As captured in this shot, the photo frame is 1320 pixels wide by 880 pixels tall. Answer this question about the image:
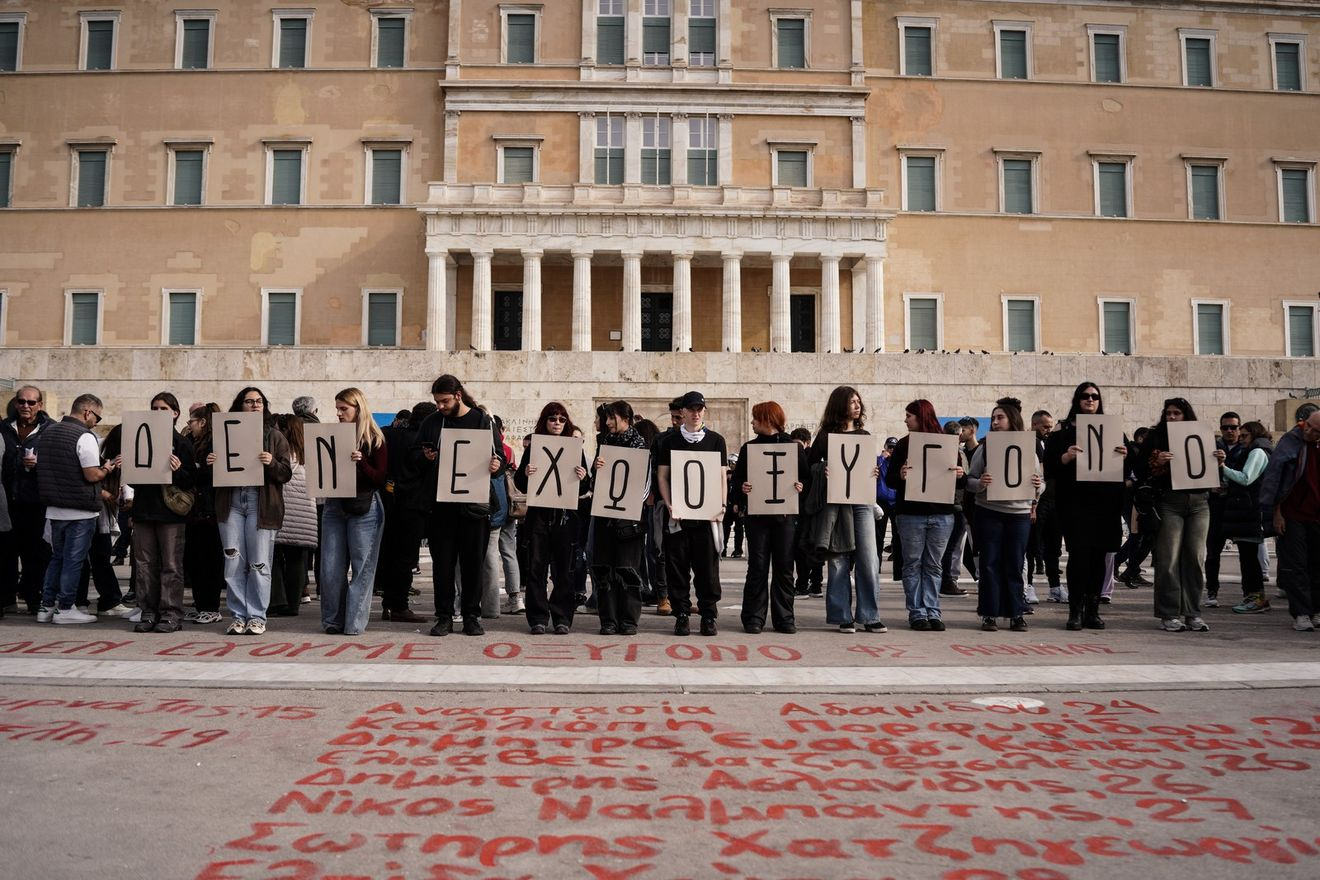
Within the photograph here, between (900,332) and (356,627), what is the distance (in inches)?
1267

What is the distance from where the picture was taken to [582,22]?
3806 cm

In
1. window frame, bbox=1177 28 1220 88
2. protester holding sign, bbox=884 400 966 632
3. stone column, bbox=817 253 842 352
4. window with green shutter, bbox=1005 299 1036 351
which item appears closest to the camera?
protester holding sign, bbox=884 400 966 632

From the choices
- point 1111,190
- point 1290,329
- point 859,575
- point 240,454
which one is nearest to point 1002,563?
point 859,575

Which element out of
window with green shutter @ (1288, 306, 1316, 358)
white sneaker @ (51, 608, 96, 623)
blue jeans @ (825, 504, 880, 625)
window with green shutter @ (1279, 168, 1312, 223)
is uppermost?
window with green shutter @ (1279, 168, 1312, 223)

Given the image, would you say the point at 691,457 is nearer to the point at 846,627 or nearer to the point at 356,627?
the point at 846,627

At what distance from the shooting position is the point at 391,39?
38.8 metres

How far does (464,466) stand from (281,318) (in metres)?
32.1

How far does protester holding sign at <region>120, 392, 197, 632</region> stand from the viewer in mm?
9070

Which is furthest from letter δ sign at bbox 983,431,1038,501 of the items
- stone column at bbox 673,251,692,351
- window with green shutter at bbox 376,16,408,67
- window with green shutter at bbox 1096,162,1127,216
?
window with green shutter at bbox 376,16,408,67

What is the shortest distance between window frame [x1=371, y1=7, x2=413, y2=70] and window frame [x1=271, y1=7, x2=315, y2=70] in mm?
2303

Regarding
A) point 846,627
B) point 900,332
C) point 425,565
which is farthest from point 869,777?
point 900,332

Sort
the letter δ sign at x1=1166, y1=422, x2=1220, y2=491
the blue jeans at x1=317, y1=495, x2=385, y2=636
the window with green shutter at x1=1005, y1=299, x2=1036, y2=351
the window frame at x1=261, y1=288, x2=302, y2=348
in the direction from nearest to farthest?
the blue jeans at x1=317, y1=495, x2=385, y2=636 → the letter δ sign at x1=1166, y1=422, x2=1220, y2=491 → the window frame at x1=261, y1=288, x2=302, y2=348 → the window with green shutter at x1=1005, y1=299, x2=1036, y2=351

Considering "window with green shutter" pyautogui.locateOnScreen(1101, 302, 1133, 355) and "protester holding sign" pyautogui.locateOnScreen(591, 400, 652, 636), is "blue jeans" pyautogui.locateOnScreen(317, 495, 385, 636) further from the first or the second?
"window with green shutter" pyautogui.locateOnScreen(1101, 302, 1133, 355)

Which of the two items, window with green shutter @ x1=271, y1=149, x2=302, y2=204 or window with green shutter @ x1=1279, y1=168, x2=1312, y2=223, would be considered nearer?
window with green shutter @ x1=271, y1=149, x2=302, y2=204
